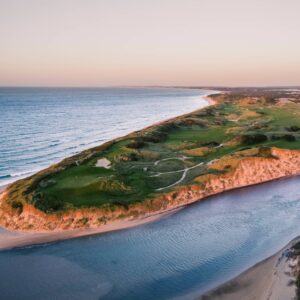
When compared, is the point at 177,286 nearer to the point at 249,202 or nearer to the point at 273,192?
the point at 249,202

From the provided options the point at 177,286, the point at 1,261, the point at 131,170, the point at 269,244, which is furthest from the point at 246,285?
the point at 131,170

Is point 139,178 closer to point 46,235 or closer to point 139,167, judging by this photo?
point 139,167

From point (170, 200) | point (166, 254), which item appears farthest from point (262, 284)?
point (170, 200)

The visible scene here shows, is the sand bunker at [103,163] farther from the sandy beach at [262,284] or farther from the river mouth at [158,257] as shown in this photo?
Result: the sandy beach at [262,284]

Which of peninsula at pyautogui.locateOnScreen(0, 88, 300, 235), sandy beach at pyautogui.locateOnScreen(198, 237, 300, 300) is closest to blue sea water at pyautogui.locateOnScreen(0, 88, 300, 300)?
sandy beach at pyautogui.locateOnScreen(198, 237, 300, 300)

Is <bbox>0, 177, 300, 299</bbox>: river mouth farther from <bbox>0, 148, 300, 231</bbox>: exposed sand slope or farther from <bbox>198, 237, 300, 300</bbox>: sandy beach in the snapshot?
<bbox>0, 148, 300, 231</bbox>: exposed sand slope
